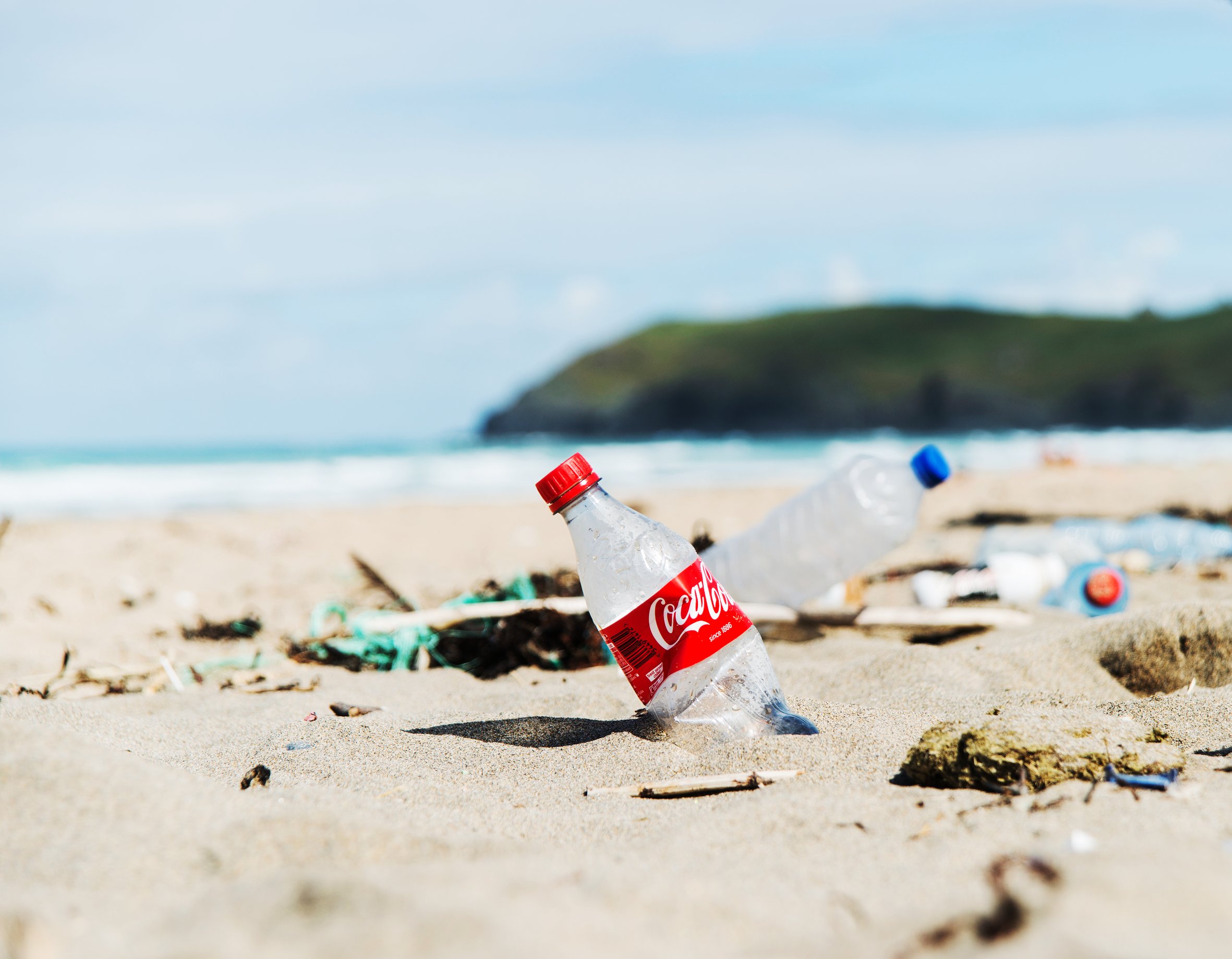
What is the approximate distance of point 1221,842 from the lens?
4.40ft

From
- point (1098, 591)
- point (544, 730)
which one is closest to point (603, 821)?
point (544, 730)

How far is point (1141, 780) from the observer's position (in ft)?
5.19

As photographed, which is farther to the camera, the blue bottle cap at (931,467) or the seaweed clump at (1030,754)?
the blue bottle cap at (931,467)

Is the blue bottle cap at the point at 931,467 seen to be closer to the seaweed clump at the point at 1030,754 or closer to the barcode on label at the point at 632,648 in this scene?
the seaweed clump at the point at 1030,754

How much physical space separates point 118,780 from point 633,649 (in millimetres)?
896

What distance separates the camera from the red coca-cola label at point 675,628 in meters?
1.89

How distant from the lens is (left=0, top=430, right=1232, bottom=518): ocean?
1380cm

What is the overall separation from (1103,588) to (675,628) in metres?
2.31

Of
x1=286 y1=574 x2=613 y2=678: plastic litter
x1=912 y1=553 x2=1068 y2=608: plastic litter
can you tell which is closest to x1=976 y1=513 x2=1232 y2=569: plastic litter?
x1=912 y1=553 x2=1068 y2=608: plastic litter

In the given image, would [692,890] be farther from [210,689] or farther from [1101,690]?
[210,689]

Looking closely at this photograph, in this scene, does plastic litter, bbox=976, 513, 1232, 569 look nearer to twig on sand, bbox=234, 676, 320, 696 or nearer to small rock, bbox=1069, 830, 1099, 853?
twig on sand, bbox=234, 676, 320, 696

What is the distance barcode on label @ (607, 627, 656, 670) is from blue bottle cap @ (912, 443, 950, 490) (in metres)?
1.34

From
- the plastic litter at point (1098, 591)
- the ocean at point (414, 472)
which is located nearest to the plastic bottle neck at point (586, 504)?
the plastic litter at point (1098, 591)

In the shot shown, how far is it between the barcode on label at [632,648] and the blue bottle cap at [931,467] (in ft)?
4.41
